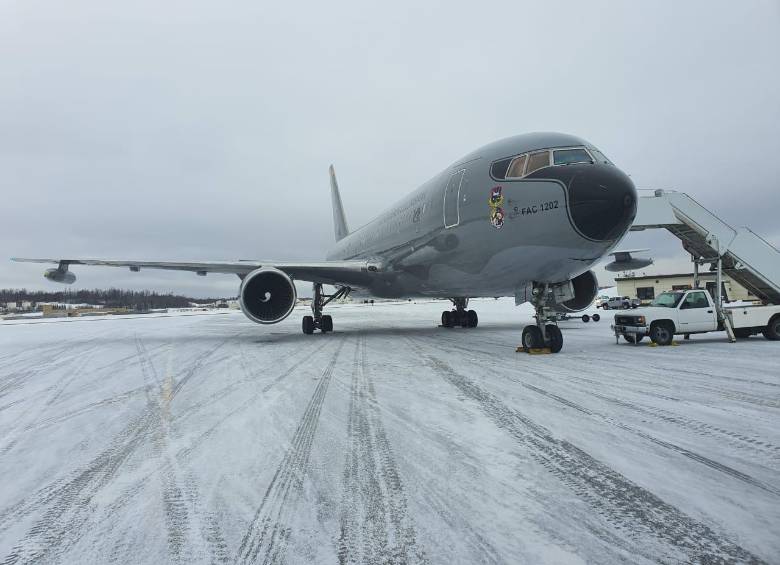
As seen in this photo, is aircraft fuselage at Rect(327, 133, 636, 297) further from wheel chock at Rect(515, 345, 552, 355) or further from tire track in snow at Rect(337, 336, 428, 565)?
tire track in snow at Rect(337, 336, 428, 565)

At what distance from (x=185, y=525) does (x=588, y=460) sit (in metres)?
2.45

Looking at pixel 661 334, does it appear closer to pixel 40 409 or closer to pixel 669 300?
pixel 669 300

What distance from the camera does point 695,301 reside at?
10.6 m

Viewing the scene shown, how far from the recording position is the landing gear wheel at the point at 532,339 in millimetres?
8376

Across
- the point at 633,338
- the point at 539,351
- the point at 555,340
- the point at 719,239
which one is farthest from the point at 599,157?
the point at 719,239

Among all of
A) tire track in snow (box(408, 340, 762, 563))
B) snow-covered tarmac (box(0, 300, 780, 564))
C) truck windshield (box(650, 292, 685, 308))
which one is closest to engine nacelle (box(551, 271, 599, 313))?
truck windshield (box(650, 292, 685, 308))

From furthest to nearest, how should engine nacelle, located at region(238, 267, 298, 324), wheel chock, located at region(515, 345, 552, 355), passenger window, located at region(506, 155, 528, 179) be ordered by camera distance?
engine nacelle, located at region(238, 267, 298, 324) → wheel chock, located at region(515, 345, 552, 355) → passenger window, located at region(506, 155, 528, 179)

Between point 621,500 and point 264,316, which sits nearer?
point 621,500

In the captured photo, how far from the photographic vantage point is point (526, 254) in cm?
750

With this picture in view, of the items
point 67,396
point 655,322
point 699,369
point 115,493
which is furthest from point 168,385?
point 655,322

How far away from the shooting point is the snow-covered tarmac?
6.39 ft

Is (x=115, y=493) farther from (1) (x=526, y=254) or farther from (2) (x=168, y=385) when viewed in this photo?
(1) (x=526, y=254)

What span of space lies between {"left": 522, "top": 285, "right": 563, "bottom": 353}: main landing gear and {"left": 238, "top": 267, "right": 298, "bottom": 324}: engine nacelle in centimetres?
584

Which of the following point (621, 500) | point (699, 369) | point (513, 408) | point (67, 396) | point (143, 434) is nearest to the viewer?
point (621, 500)
